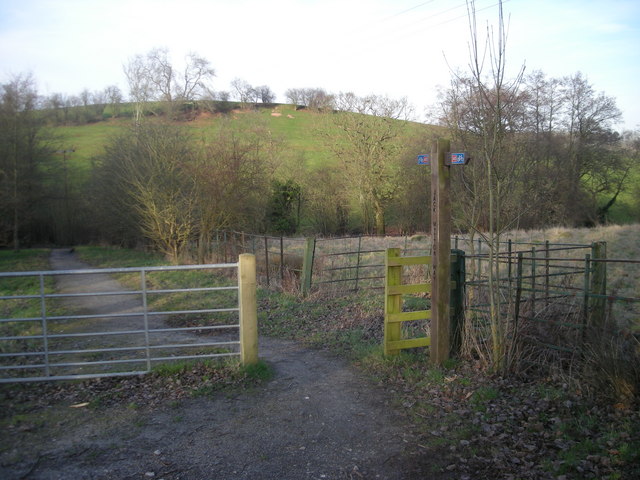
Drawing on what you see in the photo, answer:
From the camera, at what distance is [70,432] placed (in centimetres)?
461

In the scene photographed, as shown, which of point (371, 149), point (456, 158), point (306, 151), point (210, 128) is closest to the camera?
point (456, 158)

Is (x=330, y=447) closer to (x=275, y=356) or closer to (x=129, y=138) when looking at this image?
(x=275, y=356)

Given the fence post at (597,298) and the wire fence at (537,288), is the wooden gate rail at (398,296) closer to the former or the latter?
the wire fence at (537,288)

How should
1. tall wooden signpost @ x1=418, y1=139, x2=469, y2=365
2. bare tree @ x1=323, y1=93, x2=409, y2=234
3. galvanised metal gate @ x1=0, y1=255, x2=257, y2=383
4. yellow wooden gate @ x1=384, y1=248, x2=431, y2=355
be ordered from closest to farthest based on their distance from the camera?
galvanised metal gate @ x1=0, y1=255, x2=257, y2=383 < tall wooden signpost @ x1=418, y1=139, x2=469, y2=365 < yellow wooden gate @ x1=384, y1=248, x2=431, y2=355 < bare tree @ x1=323, y1=93, x2=409, y2=234

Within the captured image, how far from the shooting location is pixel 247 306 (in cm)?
602

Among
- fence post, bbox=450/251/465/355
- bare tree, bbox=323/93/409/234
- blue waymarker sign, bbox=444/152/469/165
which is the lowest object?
fence post, bbox=450/251/465/355

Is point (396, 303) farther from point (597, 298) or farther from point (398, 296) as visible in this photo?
point (597, 298)

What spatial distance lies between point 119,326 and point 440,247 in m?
7.17

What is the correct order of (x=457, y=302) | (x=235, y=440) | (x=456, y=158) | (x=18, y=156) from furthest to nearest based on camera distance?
(x=18, y=156)
(x=457, y=302)
(x=456, y=158)
(x=235, y=440)

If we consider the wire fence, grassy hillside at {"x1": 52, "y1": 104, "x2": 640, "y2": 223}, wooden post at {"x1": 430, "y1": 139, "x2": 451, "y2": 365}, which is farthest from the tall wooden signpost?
grassy hillside at {"x1": 52, "y1": 104, "x2": 640, "y2": 223}

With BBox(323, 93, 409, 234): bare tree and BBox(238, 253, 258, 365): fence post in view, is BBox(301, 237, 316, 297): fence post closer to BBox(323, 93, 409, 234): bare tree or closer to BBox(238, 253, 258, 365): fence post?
BBox(238, 253, 258, 365): fence post

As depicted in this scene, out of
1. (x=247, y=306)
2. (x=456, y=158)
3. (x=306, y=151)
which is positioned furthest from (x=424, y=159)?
(x=306, y=151)

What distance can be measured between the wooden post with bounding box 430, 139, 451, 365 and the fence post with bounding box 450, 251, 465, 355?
37 cm

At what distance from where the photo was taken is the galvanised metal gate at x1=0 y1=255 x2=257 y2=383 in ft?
19.3
